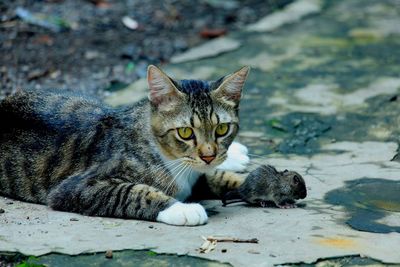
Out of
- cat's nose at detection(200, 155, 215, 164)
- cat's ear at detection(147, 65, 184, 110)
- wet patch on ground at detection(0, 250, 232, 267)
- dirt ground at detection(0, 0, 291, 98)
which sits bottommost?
wet patch on ground at detection(0, 250, 232, 267)

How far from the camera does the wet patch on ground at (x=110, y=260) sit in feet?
14.1

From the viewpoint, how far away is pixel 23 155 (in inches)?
224

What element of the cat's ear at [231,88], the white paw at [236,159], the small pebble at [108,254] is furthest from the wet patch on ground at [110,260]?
the white paw at [236,159]

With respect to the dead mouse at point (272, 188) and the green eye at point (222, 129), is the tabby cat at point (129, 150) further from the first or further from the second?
the dead mouse at point (272, 188)

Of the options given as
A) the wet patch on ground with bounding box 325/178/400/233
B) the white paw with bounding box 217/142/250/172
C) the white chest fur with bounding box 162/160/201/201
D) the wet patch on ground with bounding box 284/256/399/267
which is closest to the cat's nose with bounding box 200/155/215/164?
the white chest fur with bounding box 162/160/201/201

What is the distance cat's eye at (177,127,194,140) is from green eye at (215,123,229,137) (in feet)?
0.53

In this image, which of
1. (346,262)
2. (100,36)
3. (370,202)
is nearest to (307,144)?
(370,202)

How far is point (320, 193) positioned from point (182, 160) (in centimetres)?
96

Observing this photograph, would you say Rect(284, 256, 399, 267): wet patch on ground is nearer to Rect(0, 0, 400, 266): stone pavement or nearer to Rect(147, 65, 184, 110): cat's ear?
Rect(0, 0, 400, 266): stone pavement

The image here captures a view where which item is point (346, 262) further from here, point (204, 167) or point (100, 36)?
point (100, 36)

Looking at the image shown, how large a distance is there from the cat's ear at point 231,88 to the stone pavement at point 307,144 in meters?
0.68

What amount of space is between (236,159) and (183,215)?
1395 mm

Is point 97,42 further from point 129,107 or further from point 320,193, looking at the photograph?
point 320,193

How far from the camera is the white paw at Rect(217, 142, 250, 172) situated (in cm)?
610
